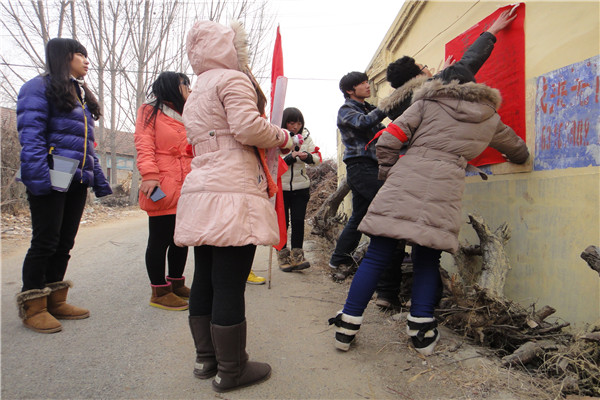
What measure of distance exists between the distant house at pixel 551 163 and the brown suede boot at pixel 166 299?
2.52 meters

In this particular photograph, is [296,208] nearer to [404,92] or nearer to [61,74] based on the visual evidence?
[404,92]

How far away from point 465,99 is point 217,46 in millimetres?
1410

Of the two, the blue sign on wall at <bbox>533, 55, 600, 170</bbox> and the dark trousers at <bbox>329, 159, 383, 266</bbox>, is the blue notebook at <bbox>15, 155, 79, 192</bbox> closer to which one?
the dark trousers at <bbox>329, 159, 383, 266</bbox>

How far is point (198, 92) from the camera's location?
1.96 meters

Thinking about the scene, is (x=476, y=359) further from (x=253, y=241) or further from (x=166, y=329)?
(x=166, y=329)

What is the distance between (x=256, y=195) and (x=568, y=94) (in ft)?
6.67

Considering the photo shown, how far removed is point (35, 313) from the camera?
2.58 meters

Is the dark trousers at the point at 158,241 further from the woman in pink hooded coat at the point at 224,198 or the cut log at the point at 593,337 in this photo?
the cut log at the point at 593,337

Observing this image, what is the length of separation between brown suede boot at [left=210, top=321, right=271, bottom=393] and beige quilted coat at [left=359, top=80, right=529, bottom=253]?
95 centimetres

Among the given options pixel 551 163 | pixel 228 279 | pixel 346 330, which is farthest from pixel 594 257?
pixel 228 279

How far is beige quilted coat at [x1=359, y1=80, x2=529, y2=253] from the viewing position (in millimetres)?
2186

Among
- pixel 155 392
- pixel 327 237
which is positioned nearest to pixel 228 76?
pixel 155 392

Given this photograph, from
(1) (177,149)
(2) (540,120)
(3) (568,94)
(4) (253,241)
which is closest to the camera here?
(4) (253,241)

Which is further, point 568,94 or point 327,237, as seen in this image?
point 327,237
